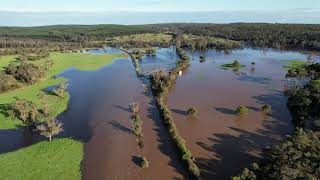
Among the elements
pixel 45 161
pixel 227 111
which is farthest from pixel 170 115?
pixel 45 161

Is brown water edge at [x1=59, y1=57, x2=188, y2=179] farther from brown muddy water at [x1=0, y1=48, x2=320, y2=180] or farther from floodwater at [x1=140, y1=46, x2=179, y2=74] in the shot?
floodwater at [x1=140, y1=46, x2=179, y2=74]

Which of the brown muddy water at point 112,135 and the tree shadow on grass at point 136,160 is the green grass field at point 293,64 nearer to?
the brown muddy water at point 112,135

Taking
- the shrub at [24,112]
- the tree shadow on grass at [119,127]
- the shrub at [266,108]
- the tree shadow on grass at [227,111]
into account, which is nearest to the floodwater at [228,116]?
the tree shadow on grass at [227,111]

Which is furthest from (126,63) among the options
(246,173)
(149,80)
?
(246,173)

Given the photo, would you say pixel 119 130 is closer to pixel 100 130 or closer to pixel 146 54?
pixel 100 130

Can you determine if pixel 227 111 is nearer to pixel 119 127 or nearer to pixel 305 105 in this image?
pixel 305 105

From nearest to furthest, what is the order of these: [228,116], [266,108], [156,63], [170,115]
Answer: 1. [228,116]
2. [170,115]
3. [266,108]
4. [156,63]

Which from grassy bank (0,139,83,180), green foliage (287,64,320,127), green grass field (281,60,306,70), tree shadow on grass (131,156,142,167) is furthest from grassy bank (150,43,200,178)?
green grass field (281,60,306,70)
